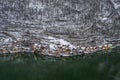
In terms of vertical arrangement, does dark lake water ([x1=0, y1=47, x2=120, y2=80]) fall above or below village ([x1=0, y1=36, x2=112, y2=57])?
below

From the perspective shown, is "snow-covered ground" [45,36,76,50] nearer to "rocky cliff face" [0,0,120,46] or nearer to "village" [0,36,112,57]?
"village" [0,36,112,57]

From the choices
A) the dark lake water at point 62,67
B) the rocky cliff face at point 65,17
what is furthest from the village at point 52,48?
the rocky cliff face at point 65,17

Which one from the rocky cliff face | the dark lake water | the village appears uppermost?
the rocky cliff face

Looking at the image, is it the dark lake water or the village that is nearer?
the dark lake water

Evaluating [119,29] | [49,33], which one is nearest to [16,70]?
[49,33]

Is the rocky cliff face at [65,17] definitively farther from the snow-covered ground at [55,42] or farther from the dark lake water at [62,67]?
the dark lake water at [62,67]

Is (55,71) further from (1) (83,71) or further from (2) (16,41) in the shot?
(2) (16,41)

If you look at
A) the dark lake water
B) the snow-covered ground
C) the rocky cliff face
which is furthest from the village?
the rocky cliff face
